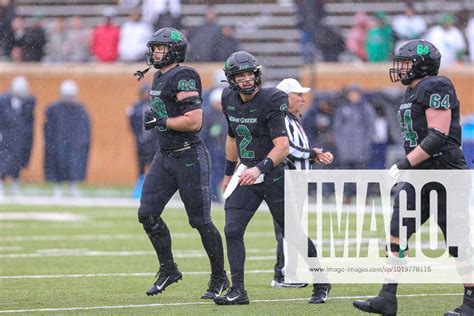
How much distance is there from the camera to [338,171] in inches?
706

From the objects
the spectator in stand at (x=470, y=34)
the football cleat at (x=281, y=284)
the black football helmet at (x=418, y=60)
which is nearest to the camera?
the black football helmet at (x=418, y=60)

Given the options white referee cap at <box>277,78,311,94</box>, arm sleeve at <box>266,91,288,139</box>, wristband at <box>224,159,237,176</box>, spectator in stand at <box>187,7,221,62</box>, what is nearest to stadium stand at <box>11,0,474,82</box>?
spectator in stand at <box>187,7,221,62</box>

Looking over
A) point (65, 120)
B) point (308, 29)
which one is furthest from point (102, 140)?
A: point (308, 29)

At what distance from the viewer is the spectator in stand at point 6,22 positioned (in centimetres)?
2152

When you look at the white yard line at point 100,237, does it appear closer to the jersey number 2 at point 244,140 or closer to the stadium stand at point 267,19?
the jersey number 2 at point 244,140

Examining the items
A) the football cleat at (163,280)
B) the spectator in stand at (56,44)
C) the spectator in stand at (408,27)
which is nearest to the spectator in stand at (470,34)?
the spectator in stand at (408,27)

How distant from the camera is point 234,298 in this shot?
899cm

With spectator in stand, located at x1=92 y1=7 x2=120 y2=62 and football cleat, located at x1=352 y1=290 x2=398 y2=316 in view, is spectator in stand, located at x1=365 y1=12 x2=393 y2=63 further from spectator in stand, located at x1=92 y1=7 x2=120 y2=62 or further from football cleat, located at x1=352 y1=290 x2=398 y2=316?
football cleat, located at x1=352 y1=290 x2=398 y2=316

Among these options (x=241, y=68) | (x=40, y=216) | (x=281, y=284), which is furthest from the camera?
(x=40, y=216)

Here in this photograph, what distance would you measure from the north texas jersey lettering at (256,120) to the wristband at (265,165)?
0.71 feet

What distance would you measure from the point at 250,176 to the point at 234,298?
91cm

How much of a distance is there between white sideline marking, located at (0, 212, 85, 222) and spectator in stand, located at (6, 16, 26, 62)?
518 centimetres

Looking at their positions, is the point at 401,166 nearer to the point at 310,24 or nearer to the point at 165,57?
the point at 165,57

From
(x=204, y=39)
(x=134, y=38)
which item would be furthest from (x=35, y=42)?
(x=204, y=39)
